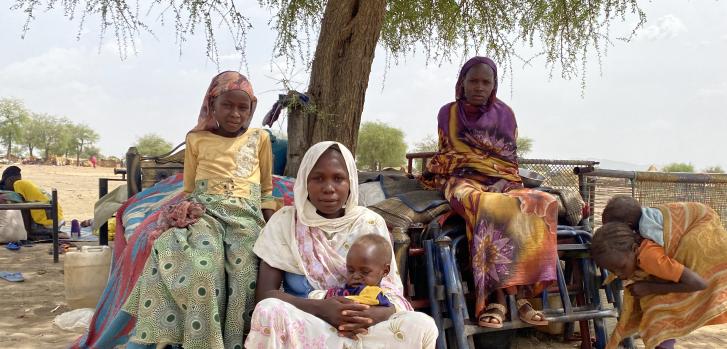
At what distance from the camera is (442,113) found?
4367 mm

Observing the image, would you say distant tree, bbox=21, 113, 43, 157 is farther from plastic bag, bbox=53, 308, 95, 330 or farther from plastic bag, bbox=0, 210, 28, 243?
plastic bag, bbox=53, 308, 95, 330

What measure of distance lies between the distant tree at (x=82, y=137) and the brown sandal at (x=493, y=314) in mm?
67204

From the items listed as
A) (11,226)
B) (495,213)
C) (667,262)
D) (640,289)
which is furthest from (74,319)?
(11,226)

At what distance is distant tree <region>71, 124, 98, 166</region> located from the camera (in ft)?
207

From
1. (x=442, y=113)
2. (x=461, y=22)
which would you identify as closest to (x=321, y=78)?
(x=442, y=113)

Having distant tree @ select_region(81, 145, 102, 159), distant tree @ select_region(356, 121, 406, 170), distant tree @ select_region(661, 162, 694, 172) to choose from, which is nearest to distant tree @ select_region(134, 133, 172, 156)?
distant tree @ select_region(81, 145, 102, 159)

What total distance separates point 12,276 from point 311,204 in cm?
495

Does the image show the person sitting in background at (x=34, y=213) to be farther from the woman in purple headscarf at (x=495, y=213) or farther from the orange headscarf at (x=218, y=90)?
the woman in purple headscarf at (x=495, y=213)

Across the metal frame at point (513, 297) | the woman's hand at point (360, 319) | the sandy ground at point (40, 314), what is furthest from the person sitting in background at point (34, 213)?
the woman's hand at point (360, 319)

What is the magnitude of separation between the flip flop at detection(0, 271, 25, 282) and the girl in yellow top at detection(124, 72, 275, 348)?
3730 mm

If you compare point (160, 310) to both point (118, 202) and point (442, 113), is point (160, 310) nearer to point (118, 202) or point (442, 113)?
point (442, 113)

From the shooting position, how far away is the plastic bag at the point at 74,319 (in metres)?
4.55

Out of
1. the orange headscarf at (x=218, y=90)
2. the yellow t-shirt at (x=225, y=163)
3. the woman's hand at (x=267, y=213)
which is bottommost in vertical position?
the woman's hand at (x=267, y=213)

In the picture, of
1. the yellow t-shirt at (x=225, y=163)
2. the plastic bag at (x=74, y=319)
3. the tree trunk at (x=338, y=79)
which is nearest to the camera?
the yellow t-shirt at (x=225, y=163)
